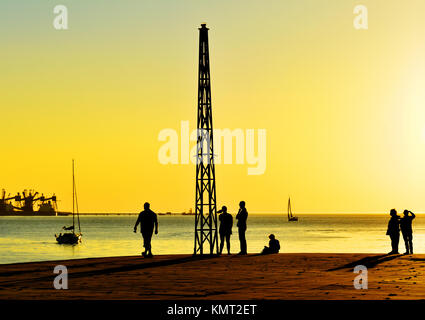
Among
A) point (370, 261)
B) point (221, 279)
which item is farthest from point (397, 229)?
point (221, 279)

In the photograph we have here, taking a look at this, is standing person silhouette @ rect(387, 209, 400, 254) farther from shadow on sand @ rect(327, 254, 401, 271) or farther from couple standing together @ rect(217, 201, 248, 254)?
couple standing together @ rect(217, 201, 248, 254)

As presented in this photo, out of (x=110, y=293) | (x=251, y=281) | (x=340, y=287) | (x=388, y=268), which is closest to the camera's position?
(x=110, y=293)

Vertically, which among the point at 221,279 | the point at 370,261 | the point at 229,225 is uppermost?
the point at 229,225

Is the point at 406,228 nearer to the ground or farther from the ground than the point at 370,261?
farther from the ground

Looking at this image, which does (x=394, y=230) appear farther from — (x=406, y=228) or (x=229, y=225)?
(x=229, y=225)

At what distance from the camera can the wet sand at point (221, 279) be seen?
13766mm

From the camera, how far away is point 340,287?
15211mm

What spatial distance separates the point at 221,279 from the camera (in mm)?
17078

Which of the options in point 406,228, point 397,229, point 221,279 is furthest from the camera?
point 397,229
